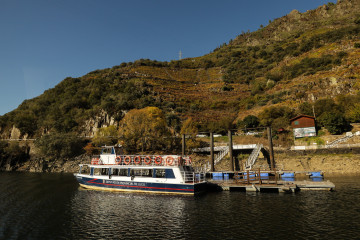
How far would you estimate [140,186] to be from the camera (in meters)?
28.3

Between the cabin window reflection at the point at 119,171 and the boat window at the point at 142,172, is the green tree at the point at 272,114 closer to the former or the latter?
the boat window at the point at 142,172

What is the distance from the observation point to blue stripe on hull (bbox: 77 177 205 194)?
86.9 feet

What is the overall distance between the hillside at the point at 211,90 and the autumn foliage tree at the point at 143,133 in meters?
13.9

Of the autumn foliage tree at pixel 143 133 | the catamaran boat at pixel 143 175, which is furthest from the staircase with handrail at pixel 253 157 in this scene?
the autumn foliage tree at pixel 143 133

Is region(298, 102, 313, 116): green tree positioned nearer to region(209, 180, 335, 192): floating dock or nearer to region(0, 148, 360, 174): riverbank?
region(0, 148, 360, 174): riverbank

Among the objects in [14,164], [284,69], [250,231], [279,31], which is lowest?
[250,231]

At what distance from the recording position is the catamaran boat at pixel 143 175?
27094 millimetres

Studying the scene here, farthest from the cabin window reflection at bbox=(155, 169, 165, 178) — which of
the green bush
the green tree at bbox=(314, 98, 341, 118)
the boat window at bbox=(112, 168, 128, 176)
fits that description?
the green tree at bbox=(314, 98, 341, 118)

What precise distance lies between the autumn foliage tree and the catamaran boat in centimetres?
2339

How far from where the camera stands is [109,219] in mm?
17500

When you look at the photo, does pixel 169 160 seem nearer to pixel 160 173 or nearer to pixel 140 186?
pixel 160 173

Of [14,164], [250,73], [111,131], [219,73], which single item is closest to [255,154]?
[111,131]

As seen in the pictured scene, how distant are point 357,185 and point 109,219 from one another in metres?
32.0

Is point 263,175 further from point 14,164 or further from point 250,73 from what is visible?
point 250,73
